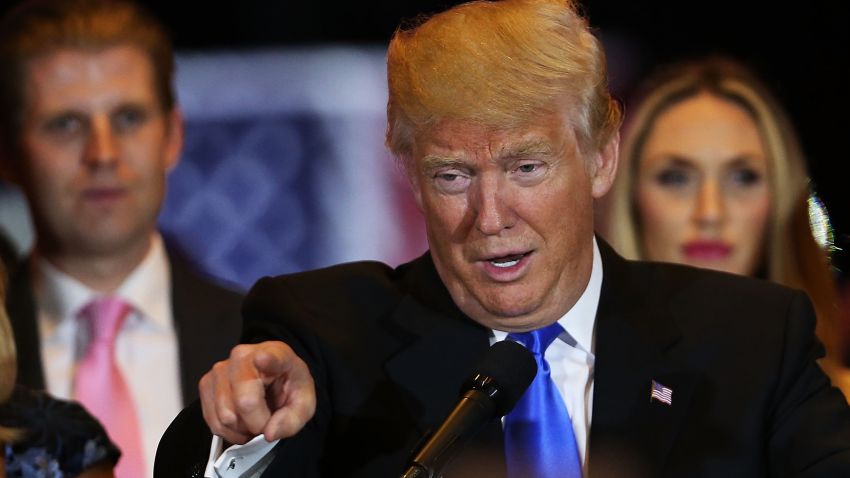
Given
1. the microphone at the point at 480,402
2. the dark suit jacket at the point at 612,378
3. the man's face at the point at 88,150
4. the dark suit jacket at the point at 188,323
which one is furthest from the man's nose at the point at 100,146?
the microphone at the point at 480,402

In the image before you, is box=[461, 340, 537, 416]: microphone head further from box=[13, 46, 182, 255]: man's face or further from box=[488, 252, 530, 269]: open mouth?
box=[13, 46, 182, 255]: man's face

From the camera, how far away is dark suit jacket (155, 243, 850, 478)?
214 cm

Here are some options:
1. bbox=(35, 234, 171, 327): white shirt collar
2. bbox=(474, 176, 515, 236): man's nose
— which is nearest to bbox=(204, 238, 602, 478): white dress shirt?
bbox=(474, 176, 515, 236): man's nose

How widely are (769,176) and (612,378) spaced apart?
1529mm

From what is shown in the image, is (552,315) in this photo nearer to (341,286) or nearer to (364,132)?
(341,286)

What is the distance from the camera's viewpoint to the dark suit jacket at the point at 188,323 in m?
3.30

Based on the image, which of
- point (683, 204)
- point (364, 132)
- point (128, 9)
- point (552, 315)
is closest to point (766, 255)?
point (683, 204)

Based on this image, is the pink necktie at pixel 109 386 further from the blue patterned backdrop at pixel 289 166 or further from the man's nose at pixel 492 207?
the man's nose at pixel 492 207

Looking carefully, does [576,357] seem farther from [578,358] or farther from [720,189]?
[720,189]

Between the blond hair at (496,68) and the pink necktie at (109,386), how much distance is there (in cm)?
130

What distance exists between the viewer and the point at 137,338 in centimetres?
336

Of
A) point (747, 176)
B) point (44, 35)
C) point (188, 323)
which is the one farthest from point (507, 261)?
point (44, 35)

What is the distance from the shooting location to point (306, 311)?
2281 mm

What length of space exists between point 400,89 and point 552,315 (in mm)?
440
